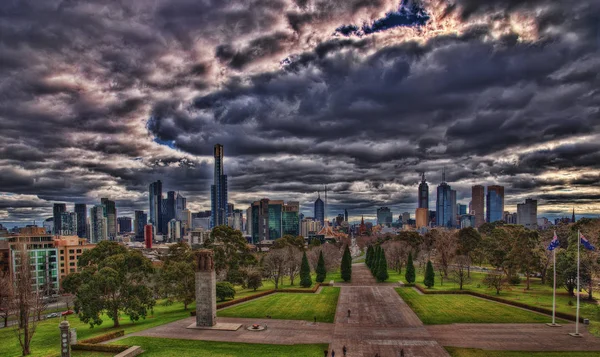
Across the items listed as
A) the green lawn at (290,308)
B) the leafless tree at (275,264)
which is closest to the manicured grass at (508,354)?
the green lawn at (290,308)

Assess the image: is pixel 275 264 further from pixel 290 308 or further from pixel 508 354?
pixel 508 354

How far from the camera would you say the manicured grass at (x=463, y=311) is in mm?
44688

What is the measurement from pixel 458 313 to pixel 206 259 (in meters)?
33.6

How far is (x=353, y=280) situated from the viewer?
3300 inches

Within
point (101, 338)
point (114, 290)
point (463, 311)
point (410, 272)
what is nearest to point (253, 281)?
point (114, 290)

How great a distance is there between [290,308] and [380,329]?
605 inches

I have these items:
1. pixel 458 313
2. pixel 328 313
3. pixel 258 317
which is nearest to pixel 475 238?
pixel 458 313

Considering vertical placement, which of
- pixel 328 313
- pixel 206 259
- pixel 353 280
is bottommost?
pixel 353 280

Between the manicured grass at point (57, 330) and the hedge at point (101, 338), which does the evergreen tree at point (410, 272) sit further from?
the hedge at point (101, 338)

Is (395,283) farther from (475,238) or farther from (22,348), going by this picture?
(22,348)

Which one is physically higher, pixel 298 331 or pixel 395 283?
pixel 298 331

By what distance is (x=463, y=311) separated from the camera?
1939 inches

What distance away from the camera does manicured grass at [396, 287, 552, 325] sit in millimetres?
44688

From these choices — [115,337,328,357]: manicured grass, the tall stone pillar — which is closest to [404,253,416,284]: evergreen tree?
[115,337,328,357]: manicured grass
